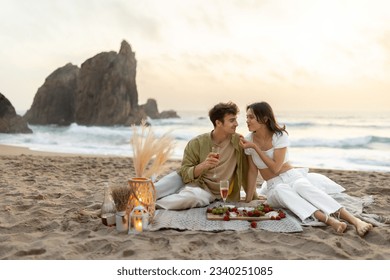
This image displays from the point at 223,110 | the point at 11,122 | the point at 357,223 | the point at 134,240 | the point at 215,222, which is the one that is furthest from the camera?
the point at 11,122

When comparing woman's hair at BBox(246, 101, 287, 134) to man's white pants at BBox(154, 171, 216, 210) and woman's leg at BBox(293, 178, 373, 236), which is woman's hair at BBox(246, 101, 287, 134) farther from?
man's white pants at BBox(154, 171, 216, 210)

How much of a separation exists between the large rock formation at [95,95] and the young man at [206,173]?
34.4 metres

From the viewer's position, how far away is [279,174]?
451cm

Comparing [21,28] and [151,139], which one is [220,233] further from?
[21,28]

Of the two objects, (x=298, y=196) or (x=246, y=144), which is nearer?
(x=298, y=196)

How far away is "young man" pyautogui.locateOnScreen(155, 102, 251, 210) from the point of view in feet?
14.5

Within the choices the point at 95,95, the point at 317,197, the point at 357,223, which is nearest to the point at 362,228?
the point at 357,223

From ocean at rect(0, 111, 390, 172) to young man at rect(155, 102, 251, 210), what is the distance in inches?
13.6

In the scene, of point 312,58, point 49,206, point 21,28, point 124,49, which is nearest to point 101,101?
point 124,49

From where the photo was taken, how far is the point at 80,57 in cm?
4431

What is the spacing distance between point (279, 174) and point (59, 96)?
45.5 m

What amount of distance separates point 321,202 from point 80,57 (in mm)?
43904

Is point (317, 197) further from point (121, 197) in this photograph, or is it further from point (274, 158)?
point (121, 197)

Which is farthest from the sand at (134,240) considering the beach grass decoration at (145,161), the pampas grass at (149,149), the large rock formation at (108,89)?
the large rock formation at (108,89)
